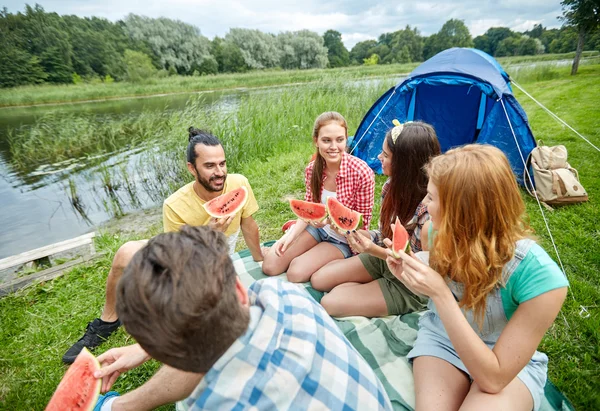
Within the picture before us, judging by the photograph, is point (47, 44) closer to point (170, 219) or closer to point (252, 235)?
point (170, 219)

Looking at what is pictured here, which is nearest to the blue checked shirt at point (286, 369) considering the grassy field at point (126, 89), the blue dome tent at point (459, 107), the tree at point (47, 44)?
the blue dome tent at point (459, 107)

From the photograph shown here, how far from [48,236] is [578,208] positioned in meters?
8.73

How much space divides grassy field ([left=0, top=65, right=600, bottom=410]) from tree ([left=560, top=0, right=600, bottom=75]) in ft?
34.4

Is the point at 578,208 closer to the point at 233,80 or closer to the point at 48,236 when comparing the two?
the point at 48,236

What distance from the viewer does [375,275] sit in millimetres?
2740

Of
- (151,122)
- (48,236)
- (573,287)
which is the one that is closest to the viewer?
(573,287)

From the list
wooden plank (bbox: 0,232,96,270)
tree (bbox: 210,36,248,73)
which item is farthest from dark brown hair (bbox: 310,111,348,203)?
tree (bbox: 210,36,248,73)

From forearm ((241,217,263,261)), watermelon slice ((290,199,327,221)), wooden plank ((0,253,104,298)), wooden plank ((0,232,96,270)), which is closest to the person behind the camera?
watermelon slice ((290,199,327,221))

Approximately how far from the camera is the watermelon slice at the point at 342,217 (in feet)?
8.73

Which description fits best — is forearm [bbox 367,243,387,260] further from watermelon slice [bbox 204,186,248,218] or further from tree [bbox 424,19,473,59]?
tree [bbox 424,19,473,59]

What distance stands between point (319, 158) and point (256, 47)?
163 ft

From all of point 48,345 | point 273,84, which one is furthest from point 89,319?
point 273,84

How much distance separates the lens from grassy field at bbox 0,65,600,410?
2289 millimetres

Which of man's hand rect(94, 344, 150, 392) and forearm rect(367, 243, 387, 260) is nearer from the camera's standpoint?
man's hand rect(94, 344, 150, 392)
